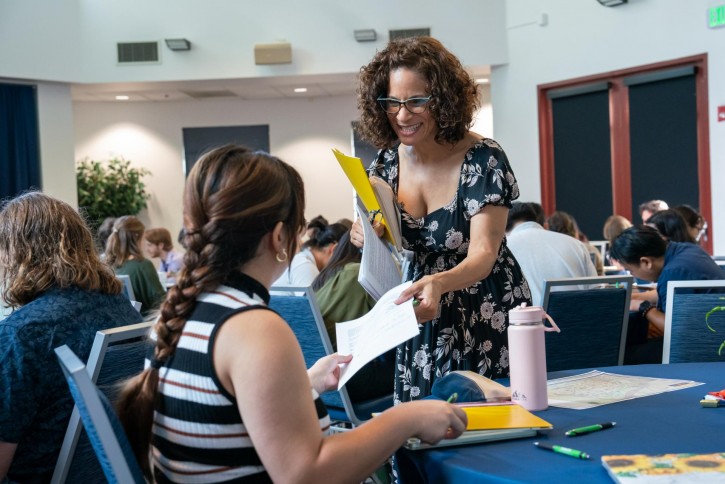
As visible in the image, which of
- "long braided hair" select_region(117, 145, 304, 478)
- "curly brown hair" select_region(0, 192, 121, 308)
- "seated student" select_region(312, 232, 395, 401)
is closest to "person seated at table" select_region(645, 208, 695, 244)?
→ "seated student" select_region(312, 232, 395, 401)

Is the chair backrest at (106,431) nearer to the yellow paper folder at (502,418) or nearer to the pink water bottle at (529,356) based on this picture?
the yellow paper folder at (502,418)

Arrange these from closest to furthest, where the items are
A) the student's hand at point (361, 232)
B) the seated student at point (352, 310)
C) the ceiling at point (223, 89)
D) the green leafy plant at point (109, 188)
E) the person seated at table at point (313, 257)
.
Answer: the student's hand at point (361, 232) < the seated student at point (352, 310) < the person seated at table at point (313, 257) < the ceiling at point (223, 89) < the green leafy plant at point (109, 188)

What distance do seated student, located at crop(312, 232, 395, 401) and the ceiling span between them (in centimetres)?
657

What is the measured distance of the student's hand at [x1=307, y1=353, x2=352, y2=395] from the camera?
1369 millimetres

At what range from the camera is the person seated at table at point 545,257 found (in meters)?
3.81

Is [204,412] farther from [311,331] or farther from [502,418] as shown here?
[311,331]

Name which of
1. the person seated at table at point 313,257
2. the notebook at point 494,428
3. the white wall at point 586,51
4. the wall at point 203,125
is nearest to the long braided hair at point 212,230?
the notebook at point 494,428

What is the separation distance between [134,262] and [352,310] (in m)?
2.29

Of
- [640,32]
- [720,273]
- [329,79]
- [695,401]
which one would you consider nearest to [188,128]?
[329,79]

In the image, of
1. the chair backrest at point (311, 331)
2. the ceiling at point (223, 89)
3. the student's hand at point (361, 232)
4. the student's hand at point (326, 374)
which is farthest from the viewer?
the ceiling at point (223, 89)

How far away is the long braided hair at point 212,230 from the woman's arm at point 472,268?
0.40 m

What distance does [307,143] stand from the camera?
1189 centimetres

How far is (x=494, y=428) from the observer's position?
1.24 meters

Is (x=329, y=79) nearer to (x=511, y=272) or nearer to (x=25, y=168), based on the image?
(x=25, y=168)
